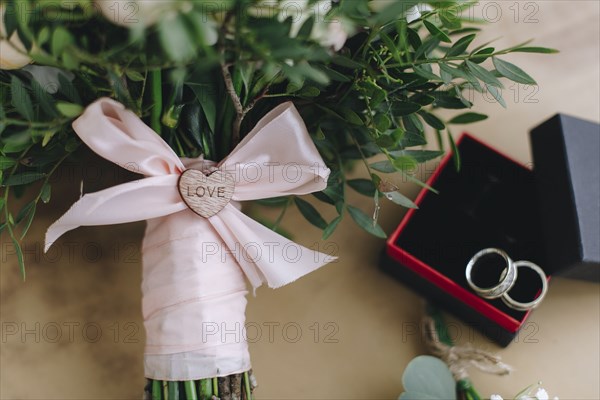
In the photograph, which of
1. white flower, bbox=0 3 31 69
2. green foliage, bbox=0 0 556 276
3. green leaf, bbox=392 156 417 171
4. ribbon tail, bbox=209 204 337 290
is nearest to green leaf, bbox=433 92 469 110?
green foliage, bbox=0 0 556 276

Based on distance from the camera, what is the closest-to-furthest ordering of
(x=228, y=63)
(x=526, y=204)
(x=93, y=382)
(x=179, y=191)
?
(x=228, y=63), (x=179, y=191), (x=93, y=382), (x=526, y=204)

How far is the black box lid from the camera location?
82 cm

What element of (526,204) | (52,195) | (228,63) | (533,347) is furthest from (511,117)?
(52,195)

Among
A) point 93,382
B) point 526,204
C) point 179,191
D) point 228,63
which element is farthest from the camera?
point 526,204

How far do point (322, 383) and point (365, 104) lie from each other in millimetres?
381

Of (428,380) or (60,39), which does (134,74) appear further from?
(428,380)

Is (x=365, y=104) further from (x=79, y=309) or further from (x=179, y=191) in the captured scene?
(x=79, y=309)

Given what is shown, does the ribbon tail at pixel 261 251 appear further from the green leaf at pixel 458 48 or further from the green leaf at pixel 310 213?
the green leaf at pixel 458 48

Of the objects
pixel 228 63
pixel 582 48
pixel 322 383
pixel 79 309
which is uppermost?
pixel 582 48

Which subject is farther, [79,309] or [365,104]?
[79,309]

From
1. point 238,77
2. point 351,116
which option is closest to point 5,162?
point 238,77

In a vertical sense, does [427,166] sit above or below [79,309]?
above

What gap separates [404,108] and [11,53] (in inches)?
15.5

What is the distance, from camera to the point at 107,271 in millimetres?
860
